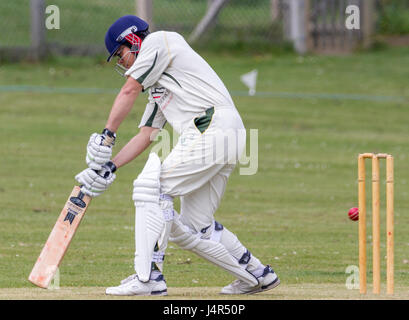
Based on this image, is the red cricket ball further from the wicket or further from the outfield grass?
the outfield grass

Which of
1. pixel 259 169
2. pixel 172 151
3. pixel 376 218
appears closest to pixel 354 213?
pixel 376 218

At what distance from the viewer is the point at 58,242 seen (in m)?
5.93

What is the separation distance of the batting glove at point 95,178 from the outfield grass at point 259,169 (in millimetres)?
1126

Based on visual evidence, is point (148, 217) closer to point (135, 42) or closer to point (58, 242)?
point (58, 242)

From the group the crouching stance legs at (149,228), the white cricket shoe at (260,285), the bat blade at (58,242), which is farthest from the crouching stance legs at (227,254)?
the bat blade at (58,242)

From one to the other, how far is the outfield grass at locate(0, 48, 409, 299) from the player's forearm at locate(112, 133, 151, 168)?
1072 millimetres

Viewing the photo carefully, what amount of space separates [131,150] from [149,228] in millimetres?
647

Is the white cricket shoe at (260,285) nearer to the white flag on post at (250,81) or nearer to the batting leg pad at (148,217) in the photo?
the batting leg pad at (148,217)

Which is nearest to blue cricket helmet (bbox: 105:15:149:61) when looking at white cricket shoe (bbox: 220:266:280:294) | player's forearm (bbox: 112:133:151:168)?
player's forearm (bbox: 112:133:151:168)

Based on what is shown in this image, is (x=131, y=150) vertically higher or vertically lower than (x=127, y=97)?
lower

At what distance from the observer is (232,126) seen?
228 inches

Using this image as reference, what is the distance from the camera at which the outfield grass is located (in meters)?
8.22
